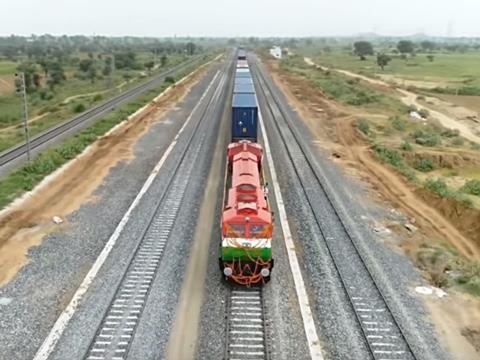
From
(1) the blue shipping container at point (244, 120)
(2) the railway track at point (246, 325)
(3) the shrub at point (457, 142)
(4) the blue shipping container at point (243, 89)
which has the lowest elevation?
(2) the railway track at point (246, 325)

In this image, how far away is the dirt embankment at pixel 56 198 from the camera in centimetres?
1998

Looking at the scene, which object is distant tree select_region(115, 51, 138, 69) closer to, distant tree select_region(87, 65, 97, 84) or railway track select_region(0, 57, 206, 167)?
distant tree select_region(87, 65, 97, 84)

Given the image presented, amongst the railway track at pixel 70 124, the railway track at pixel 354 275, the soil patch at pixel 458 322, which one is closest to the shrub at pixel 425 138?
the railway track at pixel 354 275

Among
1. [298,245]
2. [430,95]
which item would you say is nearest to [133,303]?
[298,245]

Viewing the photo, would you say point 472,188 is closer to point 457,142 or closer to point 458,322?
point 457,142

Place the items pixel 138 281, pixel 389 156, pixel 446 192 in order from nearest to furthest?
pixel 138 281
pixel 446 192
pixel 389 156

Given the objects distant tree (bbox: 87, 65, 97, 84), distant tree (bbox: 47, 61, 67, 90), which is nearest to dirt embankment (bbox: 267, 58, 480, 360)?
distant tree (bbox: 47, 61, 67, 90)

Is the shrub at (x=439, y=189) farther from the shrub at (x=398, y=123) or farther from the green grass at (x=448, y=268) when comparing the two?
the shrub at (x=398, y=123)

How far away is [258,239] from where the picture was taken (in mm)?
16438

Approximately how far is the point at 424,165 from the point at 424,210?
36.5ft

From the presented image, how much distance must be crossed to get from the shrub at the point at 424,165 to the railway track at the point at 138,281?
16560 millimetres

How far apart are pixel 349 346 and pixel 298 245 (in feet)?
21.8

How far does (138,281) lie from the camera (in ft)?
56.6

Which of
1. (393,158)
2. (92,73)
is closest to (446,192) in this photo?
(393,158)
